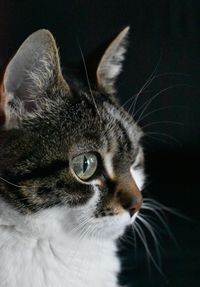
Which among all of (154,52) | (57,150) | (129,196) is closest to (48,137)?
(57,150)

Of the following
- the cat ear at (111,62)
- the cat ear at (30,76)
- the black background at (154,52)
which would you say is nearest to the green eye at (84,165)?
the cat ear at (30,76)

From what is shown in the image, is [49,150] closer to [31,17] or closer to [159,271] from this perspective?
[159,271]

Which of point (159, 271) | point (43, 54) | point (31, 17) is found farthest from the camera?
point (31, 17)

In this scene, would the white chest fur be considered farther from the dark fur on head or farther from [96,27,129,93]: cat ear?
[96,27,129,93]: cat ear

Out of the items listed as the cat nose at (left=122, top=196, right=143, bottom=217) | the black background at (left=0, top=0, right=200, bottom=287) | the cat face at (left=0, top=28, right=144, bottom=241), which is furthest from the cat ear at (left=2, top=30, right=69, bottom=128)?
the black background at (left=0, top=0, right=200, bottom=287)

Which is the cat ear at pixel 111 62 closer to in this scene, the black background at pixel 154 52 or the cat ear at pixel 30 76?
the cat ear at pixel 30 76

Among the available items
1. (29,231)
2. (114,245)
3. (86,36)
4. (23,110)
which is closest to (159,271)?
(114,245)

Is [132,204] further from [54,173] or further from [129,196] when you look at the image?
[54,173]
